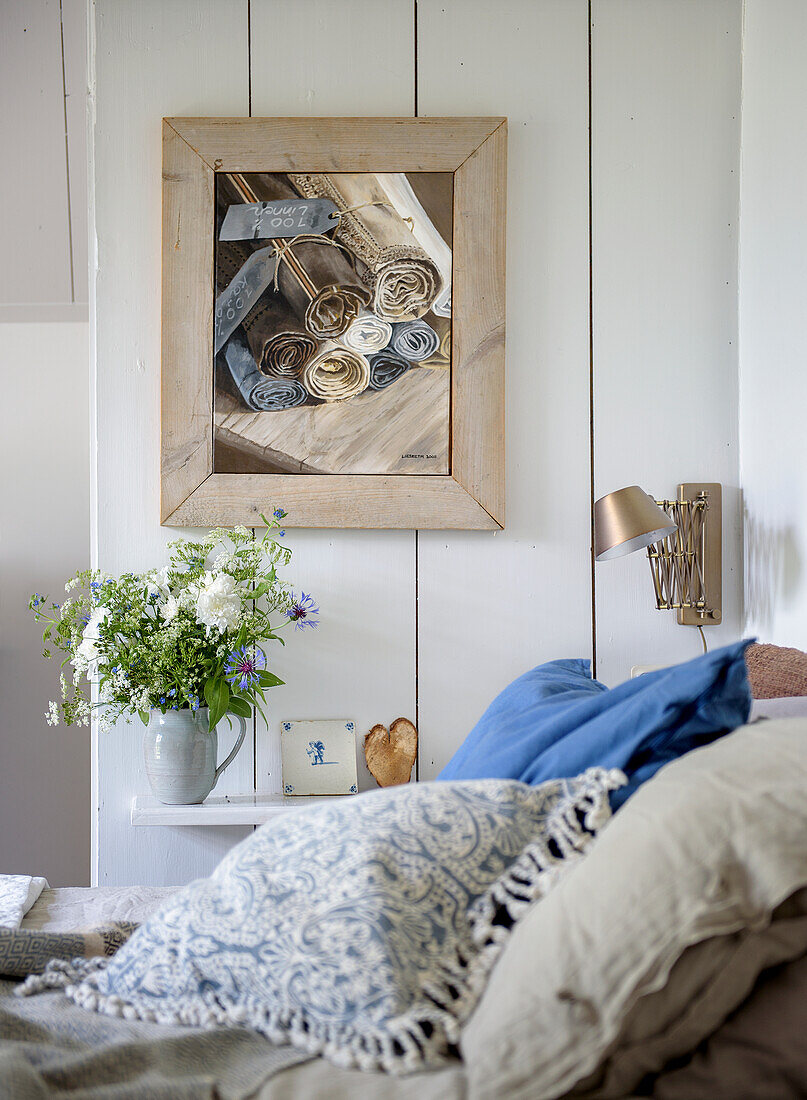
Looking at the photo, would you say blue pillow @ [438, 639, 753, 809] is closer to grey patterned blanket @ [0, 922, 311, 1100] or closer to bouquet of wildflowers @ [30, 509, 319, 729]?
grey patterned blanket @ [0, 922, 311, 1100]

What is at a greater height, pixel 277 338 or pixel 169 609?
pixel 277 338

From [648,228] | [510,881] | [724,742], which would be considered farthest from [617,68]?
[510,881]

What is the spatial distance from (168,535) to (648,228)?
1330 millimetres

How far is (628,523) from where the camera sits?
1694 millimetres

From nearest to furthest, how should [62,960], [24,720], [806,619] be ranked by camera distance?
[62,960], [806,619], [24,720]

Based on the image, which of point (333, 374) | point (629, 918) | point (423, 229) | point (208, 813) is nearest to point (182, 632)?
point (208, 813)

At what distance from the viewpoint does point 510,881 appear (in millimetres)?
728

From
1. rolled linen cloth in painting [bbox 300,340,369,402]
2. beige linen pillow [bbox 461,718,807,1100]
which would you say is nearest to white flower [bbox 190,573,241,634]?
rolled linen cloth in painting [bbox 300,340,369,402]

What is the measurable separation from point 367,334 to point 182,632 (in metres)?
0.79

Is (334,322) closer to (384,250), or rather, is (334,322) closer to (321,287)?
(321,287)

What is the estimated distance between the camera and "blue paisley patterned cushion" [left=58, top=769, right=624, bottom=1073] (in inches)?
26.5

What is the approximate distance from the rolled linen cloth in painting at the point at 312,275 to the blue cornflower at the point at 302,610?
1.97 feet

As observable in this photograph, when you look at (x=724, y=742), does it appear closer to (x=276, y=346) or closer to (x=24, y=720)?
(x=276, y=346)

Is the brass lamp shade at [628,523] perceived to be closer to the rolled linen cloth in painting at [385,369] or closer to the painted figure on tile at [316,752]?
the rolled linen cloth in painting at [385,369]
